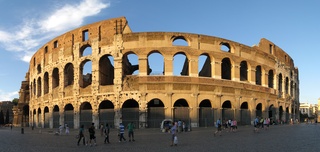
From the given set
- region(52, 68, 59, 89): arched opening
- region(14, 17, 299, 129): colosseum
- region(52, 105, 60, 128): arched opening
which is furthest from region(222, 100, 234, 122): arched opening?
region(52, 68, 59, 89): arched opening

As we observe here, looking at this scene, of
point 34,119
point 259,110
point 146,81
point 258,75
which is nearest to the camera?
point 146,81

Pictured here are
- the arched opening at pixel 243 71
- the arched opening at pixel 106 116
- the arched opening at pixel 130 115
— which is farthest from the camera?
the arched opening at pixel 243 71

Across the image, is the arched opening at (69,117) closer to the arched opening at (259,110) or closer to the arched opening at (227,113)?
the arched opening at (227,113)

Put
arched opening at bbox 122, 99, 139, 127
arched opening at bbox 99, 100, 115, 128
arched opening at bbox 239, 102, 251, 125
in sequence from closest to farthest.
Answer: arched opening at bbox 122, 99, 139, 127 → arched opening at bbox 99, 100, 115, 128 → arched opening at bbox 239, 102, 251, 125

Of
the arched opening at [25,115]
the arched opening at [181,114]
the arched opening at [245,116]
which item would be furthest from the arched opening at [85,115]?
the arched opening at [25,115]

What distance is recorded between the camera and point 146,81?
34062mm

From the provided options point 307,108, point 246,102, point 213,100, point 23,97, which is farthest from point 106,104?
point 307,108

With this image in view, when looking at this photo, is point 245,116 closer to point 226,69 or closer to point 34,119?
point 226,69

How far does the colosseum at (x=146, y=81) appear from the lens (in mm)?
34219

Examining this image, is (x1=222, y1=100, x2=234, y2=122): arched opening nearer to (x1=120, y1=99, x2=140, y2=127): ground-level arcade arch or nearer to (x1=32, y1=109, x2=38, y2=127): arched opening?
(x1=120, y1=99, x2=140, y2=127): ground-level arcade arch

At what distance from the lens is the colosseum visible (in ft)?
112

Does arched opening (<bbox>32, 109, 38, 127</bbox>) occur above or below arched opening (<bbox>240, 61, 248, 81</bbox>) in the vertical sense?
below

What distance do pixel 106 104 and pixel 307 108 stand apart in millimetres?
141040

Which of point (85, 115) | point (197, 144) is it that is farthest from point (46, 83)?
point (197, 144)
